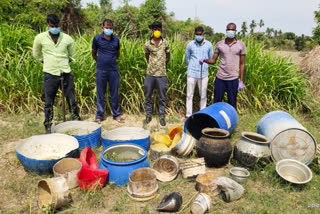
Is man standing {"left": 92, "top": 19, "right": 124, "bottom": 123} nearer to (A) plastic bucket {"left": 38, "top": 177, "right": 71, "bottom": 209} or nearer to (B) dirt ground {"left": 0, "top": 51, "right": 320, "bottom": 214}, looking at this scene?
(B) dirt ground {"left": 0, "top": 51, "right": 320, "bottom": 214}

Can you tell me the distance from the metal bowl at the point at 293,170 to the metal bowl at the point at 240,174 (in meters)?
0.39

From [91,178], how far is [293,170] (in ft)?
8.38

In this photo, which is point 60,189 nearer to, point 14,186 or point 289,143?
point 14,186

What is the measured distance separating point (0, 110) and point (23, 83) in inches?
31.0

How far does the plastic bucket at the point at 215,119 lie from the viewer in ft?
12.7

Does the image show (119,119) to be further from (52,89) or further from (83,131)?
(52,89)

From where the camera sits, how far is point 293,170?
3.17m

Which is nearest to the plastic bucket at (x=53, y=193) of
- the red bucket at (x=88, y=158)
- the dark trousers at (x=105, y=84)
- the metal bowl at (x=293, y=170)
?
the red bucket at (x=88, y=158)

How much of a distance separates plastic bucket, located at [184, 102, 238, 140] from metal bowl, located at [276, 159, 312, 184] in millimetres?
1020

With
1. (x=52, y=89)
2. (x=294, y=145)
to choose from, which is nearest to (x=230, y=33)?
(x=294, y=145)

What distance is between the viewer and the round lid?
10.7 feet

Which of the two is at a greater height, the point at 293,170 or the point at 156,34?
the point at 156,34

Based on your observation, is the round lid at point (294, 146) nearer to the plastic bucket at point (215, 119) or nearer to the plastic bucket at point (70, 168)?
the plastic bucket at point (215, 119)

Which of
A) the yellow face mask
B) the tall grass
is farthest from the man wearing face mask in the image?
the tall grass
